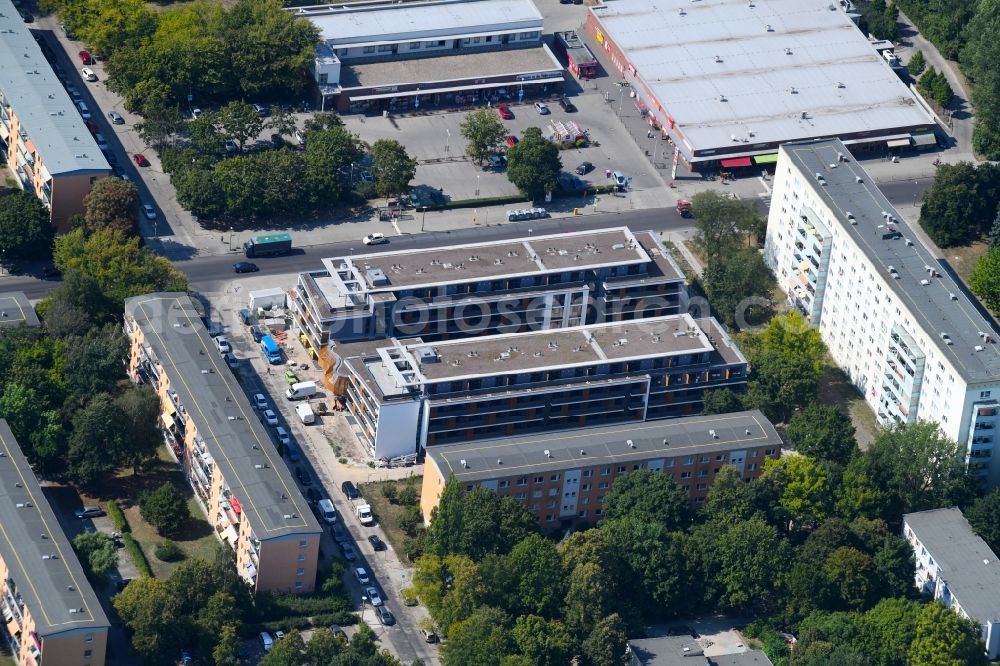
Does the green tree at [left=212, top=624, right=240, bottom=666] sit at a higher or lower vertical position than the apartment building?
lower

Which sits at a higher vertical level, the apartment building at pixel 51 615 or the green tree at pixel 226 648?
the apartment building at pixel 51 615

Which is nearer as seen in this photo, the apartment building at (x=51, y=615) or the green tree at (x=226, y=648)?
the apartment building at (x=51, y=615)

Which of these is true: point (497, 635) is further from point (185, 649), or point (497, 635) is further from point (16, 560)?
point (16, 560)

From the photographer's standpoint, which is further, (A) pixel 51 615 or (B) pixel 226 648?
(B) pixel 226 648

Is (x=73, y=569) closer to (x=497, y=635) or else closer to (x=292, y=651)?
(x=292, y=651)

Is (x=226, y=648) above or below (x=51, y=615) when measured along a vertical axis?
below

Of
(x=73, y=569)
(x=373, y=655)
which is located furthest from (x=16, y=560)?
(x=373, y=655)

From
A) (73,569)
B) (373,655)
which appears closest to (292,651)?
(373,655)

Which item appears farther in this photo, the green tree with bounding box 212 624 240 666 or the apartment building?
the green tree with bounding box 212 624 240 666
